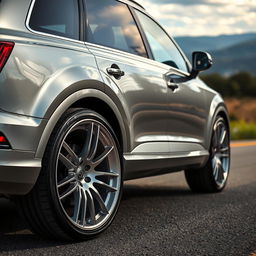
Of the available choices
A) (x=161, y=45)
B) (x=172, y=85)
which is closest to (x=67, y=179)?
(x=172, y=85)

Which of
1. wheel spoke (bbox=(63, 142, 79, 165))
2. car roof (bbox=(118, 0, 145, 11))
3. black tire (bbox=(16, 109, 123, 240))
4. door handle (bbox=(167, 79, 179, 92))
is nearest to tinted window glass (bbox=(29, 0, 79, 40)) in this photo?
black tire (bbox=(16, 109, 123, 240))

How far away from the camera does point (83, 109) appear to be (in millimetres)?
4348

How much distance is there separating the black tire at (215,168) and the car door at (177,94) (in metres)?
0.39

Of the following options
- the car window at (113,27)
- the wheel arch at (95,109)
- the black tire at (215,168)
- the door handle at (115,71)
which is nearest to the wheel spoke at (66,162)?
the wheel arch at (95,109)

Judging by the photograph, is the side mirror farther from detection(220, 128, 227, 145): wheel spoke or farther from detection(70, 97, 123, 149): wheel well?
detection(70, 97, 123, 149): wheel well

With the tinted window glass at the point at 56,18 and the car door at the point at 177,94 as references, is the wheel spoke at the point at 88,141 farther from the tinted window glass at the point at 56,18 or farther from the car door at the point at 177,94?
the car door at the point at 177,94

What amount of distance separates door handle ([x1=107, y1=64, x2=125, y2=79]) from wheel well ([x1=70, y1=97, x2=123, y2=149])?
241 mm

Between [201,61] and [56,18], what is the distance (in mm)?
2367

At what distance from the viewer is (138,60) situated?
526cm

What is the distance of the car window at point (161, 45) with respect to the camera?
18.9ft

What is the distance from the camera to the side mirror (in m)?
6.41

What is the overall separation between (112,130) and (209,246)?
42.4 inches

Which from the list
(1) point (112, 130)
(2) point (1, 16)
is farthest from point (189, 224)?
(2) point (1, 16)

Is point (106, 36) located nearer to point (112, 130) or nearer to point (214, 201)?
point (112, 130)
